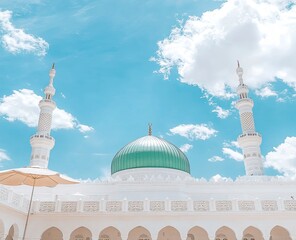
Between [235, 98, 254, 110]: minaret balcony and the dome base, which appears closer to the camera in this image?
the dome base

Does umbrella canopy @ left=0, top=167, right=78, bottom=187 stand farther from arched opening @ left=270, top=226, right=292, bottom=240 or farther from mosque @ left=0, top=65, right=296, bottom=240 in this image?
arched opening @ left=270, top=226, right=292, bottom=240

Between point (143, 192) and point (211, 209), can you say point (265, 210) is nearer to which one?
point (211, 209)

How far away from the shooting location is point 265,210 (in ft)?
52.4

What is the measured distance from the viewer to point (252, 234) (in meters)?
17.6

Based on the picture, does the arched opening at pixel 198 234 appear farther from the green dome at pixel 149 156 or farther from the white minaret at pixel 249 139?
the white minaret at pixel 249 139

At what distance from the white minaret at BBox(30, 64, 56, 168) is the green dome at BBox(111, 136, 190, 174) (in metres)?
4.95

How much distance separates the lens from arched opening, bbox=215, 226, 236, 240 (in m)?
17.8

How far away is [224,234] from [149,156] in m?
7.43

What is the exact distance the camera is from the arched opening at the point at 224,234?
17.8 metres

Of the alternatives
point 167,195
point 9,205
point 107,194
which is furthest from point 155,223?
point 9,205

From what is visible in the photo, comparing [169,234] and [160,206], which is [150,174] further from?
[160,206]

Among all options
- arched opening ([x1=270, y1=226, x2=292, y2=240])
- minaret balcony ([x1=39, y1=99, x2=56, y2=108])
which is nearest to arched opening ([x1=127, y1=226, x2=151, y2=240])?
arched opening ([x1=270, y1=226, x2=292, y2=240])

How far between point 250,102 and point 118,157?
A: 11.2 meters

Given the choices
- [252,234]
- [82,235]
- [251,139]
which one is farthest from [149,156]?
[252,234]
